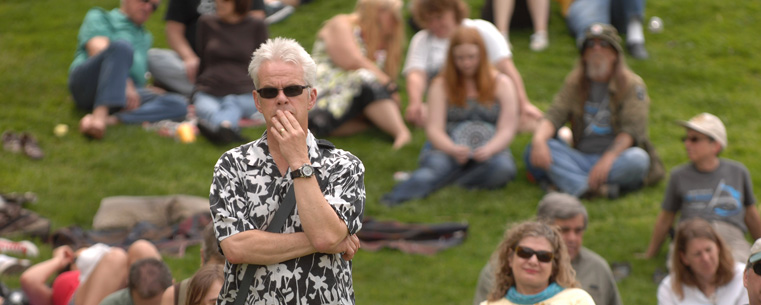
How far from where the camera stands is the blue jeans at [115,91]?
9594 millimetres

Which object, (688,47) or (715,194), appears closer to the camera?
(715,194)

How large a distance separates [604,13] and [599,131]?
129 inches

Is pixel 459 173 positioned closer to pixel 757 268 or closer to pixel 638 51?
pixel 638 51

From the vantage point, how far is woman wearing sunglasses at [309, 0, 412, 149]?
9.80 m

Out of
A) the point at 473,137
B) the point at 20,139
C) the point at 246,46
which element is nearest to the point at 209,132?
the point at 246,46

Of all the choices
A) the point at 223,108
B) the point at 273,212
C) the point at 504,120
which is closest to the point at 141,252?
the point at 273,212

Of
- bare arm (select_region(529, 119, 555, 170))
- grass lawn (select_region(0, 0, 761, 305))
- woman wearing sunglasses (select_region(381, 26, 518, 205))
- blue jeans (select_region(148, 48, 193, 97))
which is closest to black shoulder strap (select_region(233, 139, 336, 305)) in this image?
grass lawn (select_region(0, 0, 761, 305))

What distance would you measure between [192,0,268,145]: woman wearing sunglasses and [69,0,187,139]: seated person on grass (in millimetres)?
454

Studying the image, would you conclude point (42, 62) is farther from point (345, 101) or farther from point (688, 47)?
point (688, 47)

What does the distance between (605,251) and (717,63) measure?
14.9 ft

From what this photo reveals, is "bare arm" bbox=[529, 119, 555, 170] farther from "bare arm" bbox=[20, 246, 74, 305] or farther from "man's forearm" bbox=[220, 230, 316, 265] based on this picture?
"man's forearm" bbox=[220, 230, 316, 265]

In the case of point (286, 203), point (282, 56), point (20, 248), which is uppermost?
point (282, 56)

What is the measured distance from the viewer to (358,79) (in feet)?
32.1

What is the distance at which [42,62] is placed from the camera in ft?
38.1
